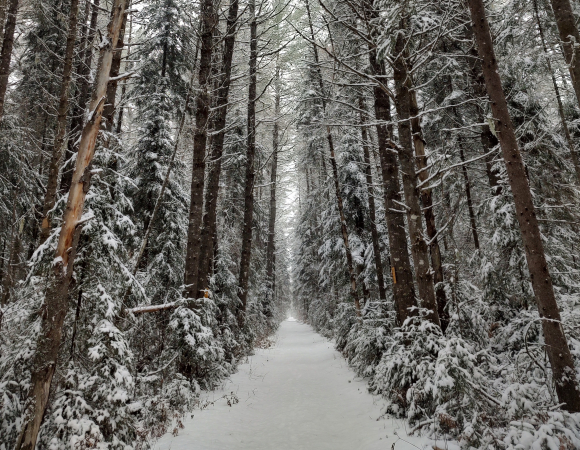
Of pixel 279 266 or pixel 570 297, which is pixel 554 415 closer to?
pixel 570 297

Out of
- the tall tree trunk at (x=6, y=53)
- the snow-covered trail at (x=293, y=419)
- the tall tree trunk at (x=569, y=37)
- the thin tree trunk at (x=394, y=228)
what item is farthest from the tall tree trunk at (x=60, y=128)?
the tall tree trunk at (x=569, y=37)

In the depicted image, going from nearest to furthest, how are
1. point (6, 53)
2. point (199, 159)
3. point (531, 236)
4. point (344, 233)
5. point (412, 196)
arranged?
point (531, 236)
point (412, 196)
point (6, 53)
point (199, 159)
point (344, 233)

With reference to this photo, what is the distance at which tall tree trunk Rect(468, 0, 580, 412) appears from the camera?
12.4 feet

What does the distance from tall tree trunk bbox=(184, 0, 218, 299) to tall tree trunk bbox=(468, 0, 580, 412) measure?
551cm

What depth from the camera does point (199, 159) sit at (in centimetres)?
779

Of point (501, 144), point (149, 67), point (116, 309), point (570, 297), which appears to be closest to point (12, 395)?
point (116, 309)

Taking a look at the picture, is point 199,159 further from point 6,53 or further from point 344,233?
point 344,233

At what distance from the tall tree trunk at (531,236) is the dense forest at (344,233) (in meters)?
0.02

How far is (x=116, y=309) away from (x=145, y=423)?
2251 mm

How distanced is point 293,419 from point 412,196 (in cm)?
476

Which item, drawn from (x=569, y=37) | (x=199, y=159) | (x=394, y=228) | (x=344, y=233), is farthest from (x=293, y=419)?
(x=569, y=37)

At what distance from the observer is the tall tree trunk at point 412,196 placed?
18.0ft

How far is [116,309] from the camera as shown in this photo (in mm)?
4688

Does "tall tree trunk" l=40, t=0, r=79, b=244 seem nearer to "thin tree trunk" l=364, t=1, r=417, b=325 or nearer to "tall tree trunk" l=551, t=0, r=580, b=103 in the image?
"thin tree trunk" l=364, t=1, r=417, b=325
